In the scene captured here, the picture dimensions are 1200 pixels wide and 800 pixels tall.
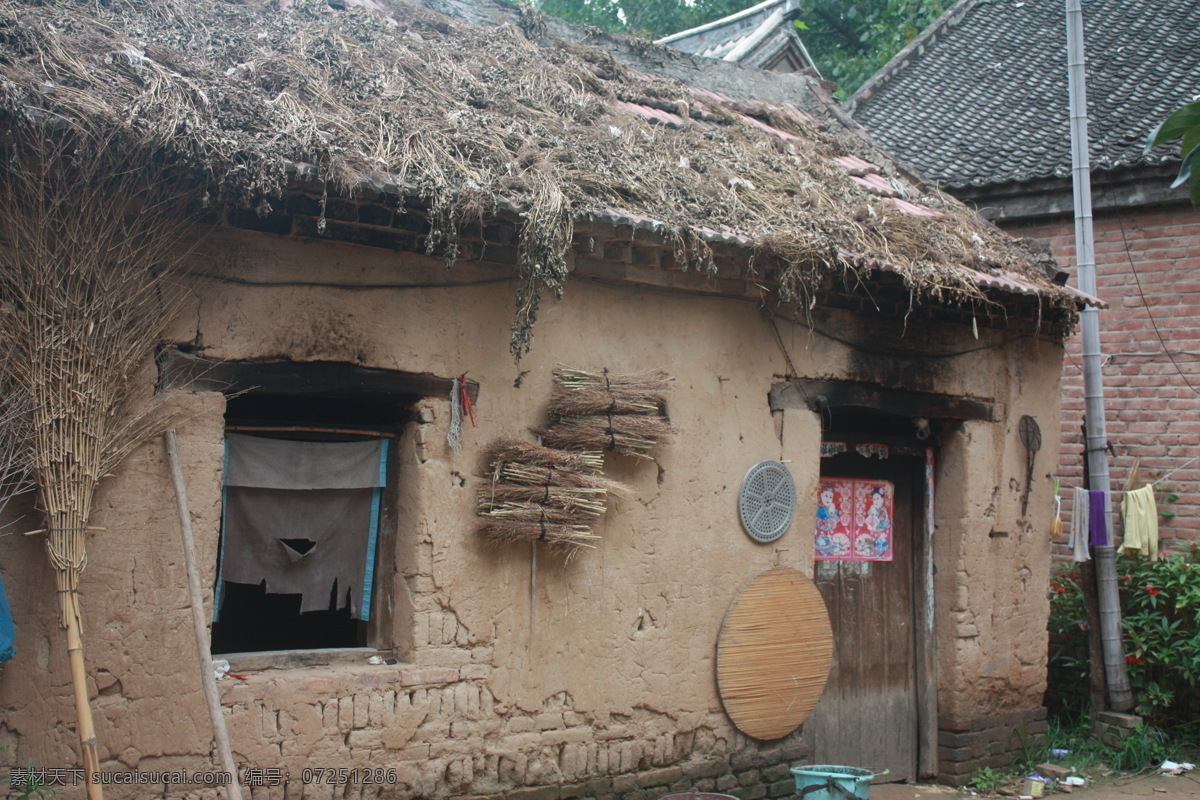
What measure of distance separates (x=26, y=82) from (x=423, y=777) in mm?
3387

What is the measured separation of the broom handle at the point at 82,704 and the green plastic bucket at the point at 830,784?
3.49 metres

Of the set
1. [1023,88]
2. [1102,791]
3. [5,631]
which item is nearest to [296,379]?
[5,631]

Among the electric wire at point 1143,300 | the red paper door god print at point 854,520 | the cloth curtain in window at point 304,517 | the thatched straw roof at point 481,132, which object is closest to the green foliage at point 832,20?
the electric wire at point 1143,300

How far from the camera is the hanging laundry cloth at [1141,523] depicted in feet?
27.0

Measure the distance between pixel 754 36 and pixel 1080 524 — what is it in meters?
8.20

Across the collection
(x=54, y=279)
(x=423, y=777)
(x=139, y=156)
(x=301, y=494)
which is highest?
(x=139, y=156)

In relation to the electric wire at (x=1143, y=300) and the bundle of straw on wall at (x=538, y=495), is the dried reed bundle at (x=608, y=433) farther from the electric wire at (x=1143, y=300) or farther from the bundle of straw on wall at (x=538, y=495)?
the electric wire at (x=1143, y=300)

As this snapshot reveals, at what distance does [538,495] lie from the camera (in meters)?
5.08

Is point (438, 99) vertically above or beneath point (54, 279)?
above

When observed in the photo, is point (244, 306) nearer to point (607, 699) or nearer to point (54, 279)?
point (54, 279)

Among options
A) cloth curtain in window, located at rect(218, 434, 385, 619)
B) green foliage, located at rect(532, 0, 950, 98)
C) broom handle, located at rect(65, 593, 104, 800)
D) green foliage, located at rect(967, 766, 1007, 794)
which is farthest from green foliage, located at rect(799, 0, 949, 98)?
broom handle, located at rect(65, 593, 104, 800)

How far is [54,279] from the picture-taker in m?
3.89

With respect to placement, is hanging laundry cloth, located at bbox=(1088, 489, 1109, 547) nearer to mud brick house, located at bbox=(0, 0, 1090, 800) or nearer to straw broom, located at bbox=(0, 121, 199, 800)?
mud brick house, located at bbox=(0, 0, 1090, 800)

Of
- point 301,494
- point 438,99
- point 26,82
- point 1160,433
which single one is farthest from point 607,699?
point 1160,433
